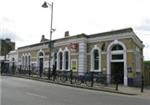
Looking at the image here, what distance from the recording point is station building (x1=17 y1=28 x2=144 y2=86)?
83.1 ft

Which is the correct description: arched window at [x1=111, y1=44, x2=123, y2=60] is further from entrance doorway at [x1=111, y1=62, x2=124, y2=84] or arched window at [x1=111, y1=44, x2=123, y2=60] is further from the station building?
entrance doorway at [x1=111, y1=62, x2=124, y2=84]

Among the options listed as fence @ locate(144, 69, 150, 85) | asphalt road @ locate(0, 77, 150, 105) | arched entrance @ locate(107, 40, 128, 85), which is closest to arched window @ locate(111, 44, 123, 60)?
arched entrance @ locate(107, 40, 128, 85)

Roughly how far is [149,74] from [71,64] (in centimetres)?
1024

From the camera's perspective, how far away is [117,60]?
26.4 metres

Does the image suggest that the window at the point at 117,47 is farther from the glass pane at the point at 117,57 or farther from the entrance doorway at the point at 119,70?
the entrance doorway at the point at 119,70

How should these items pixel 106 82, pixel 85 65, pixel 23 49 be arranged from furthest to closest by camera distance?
pixel 23 49 < pixel 85 65 < pixel 106 82

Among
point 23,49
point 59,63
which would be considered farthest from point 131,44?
point 23,49

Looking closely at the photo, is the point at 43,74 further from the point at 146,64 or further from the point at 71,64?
the point at 146,64

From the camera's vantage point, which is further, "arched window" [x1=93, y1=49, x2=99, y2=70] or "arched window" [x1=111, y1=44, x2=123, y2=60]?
"arched window" [x1=93, y1=49, x2=99, y2=70]

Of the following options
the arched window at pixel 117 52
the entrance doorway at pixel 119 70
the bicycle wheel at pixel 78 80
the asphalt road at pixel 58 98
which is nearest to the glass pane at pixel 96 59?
the entrance doorway at pixel 119 70

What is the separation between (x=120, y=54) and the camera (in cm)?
2633

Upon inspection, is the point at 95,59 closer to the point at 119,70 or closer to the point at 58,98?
the point at 119,70

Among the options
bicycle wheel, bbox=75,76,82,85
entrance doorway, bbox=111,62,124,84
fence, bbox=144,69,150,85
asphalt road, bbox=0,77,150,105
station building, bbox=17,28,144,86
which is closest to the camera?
asphalt road, bbox=0,77,150,105

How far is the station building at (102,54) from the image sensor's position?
25.3m
